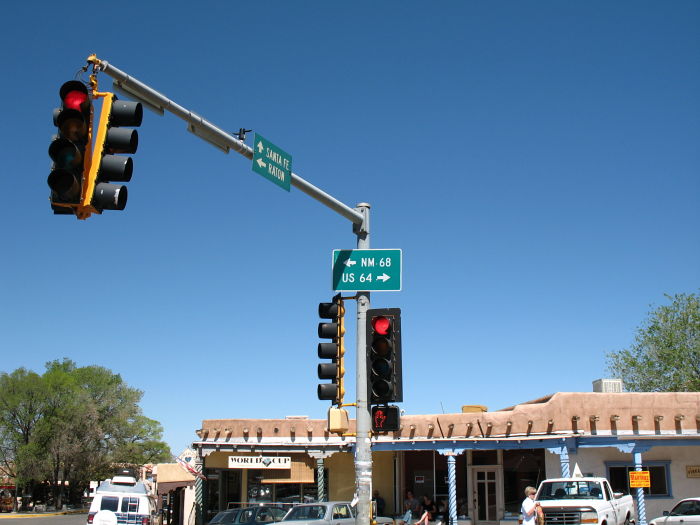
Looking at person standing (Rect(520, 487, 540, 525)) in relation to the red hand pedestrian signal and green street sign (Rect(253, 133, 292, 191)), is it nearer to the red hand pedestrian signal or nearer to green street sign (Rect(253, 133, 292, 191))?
the red hand pedestrian signal

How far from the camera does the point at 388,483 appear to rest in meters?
31.0

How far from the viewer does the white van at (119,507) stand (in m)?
24.1

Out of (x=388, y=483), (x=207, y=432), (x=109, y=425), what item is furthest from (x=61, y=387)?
(x=388, y=483)

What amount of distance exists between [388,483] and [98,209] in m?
27.1

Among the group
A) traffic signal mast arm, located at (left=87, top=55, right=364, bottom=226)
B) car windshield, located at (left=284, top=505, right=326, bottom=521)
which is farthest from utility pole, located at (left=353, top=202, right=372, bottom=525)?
car windshield, located at (left=284, top=505, right=326, bottom=521)

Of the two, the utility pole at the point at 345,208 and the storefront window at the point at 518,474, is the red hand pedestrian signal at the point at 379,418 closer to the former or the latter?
the utility pole at the point at 345,208

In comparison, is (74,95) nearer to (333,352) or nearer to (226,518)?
(333,352)

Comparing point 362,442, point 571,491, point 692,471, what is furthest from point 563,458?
point 362,442

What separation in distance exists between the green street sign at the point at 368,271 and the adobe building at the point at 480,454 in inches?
624

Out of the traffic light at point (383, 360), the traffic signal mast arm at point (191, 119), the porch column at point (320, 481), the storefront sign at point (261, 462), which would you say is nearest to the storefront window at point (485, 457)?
the porch column at point (320, 481)

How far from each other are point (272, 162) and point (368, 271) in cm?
246

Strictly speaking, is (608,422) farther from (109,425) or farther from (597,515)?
(109,425)

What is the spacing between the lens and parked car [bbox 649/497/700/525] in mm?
18484

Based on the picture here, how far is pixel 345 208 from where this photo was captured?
10242mm
